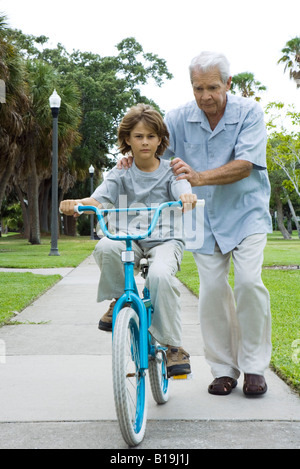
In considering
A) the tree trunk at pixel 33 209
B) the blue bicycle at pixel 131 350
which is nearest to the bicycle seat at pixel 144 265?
the blue bicycle at pixel 131 350

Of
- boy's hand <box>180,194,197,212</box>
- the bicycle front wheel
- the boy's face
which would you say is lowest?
the bicycle front wheel

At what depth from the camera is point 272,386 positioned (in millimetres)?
4219

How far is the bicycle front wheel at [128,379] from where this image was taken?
2.91 m

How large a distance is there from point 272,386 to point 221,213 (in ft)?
3.80

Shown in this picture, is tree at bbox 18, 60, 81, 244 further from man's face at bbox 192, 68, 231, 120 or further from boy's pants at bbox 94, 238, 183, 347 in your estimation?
boy's pants at bbox 94, 238, 183, 347

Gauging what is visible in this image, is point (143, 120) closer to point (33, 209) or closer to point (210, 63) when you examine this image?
point (210, 63)

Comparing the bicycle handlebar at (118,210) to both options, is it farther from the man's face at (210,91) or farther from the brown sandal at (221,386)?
the brown sandal at (221,386)

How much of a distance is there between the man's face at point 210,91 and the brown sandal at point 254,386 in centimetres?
165

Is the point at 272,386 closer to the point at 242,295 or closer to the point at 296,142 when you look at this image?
the point at 242,295

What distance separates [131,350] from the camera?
3266 mm

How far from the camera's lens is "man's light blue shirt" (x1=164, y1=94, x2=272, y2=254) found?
409 cm

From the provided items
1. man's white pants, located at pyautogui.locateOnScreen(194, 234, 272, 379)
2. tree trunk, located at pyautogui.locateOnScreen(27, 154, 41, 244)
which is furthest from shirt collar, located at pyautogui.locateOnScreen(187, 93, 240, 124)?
tree trunk, located at pyautogui.locateOnScreen(27, 154, 41, 244)

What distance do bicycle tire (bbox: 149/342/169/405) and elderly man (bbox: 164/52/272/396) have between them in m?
0.36
